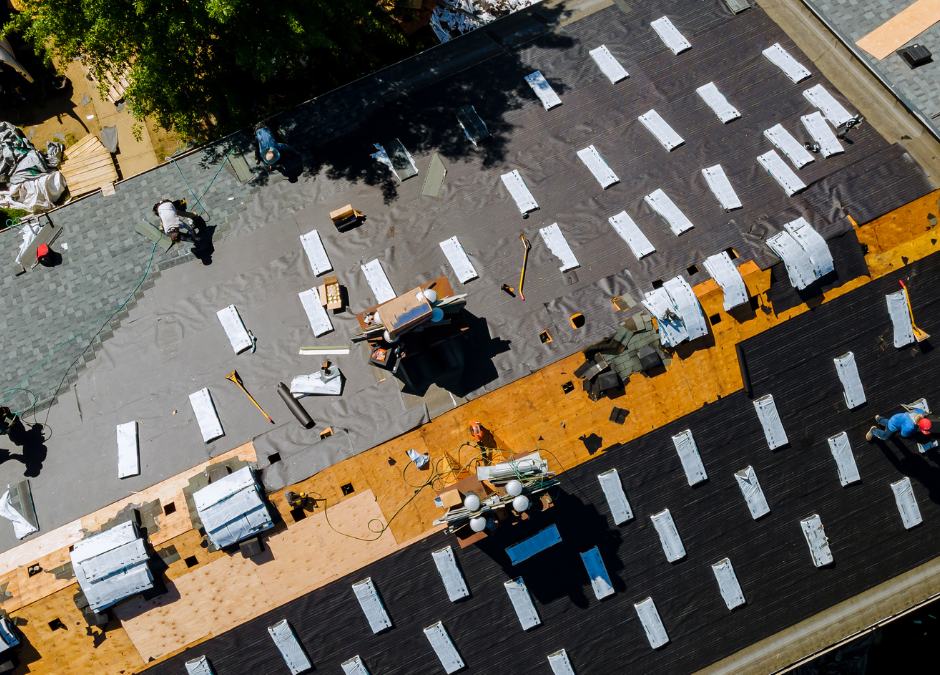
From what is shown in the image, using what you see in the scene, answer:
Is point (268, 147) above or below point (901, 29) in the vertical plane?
above

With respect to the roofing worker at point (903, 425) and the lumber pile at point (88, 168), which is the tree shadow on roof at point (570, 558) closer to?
the roofing worker at point (903, 425)

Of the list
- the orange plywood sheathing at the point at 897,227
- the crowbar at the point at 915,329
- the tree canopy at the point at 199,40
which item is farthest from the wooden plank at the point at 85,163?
the crowbar at the point at 915,329

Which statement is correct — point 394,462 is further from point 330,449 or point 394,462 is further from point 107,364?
point 107,364

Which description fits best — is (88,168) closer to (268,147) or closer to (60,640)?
(268,147)

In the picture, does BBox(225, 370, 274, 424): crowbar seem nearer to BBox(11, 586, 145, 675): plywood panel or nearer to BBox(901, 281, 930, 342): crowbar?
BBox(11, 586, 145, 675): plywood panel

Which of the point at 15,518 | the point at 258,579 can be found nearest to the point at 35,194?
the point at 15,518

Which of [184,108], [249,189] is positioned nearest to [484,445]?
[249,189]
